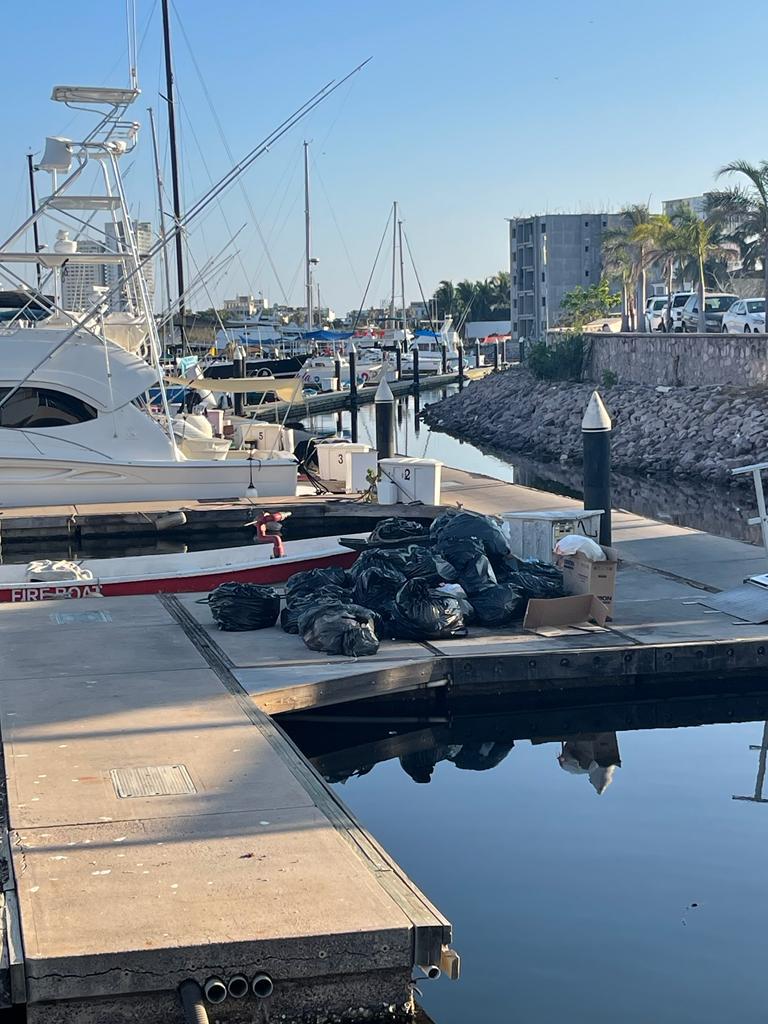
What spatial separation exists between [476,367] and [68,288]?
6019cm

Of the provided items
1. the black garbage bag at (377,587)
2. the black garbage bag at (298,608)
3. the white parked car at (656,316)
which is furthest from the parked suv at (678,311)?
the black garbage bag at (298,608)

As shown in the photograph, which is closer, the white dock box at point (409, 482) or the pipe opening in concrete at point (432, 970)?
the pipe opening in concrete at point (432, 970)

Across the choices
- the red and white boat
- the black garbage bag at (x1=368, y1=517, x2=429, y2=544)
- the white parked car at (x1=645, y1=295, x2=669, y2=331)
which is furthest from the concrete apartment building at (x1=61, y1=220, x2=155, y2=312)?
the white parked car at (x1=645, y1=295, x2=669, y2=331)

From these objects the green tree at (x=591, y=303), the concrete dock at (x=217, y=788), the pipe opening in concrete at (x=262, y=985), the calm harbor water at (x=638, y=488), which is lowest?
the calm harbor water at (x=638, y=488)

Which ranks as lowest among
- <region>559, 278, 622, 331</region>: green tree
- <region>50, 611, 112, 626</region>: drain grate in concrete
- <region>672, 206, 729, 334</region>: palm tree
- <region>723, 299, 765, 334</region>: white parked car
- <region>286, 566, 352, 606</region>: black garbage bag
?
<region>50, 611, 112, 626</region>: drain grate in concrete

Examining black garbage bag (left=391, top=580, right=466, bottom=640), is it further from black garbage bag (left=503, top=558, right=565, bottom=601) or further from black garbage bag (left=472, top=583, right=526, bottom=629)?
black garbage bag (left=503, top=558, right=565, bottom=601)

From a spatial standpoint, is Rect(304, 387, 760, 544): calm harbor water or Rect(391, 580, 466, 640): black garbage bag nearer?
Rect(391, 580, 466, 640): black garbage bag

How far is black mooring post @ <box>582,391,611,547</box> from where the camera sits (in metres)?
14.8

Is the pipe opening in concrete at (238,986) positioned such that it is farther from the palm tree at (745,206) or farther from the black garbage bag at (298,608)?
the palm tree at (745,206)

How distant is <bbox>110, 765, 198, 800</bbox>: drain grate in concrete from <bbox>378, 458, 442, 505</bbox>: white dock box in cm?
1238

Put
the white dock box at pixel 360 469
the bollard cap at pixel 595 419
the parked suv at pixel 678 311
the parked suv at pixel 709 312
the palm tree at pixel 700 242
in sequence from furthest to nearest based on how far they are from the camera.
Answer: the parked suv at pixel 678 311
the palm tree at pixel 700 242
the parked suv at pixel 709 312
the white dock box at pixel 360 469
the bollard cap at pixel 595 419

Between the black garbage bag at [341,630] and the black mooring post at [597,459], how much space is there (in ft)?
14.1

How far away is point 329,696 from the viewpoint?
399 inches

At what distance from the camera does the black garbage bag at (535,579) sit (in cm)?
1222
